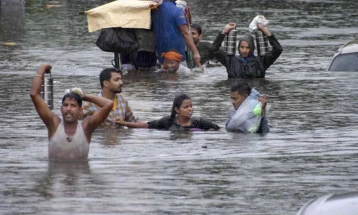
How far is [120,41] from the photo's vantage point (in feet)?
73.4

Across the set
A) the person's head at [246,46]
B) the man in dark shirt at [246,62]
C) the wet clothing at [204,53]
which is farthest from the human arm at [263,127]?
the wet clothing at [204,53]

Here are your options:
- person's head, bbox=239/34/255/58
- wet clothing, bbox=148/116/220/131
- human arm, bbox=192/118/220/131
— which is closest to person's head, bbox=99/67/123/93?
wet clothing, bbox=148/116/220/131

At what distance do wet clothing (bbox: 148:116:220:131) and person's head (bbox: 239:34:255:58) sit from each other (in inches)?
187

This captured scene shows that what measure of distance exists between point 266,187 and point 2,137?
4158 mm

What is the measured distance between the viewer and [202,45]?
78.8 feet

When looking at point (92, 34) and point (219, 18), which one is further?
point (219, 18)

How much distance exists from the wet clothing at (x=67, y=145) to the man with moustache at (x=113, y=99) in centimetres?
200

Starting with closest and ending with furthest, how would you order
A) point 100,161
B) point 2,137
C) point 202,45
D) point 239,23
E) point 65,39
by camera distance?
point 100,161
point 2,137
point 202,45
point 65,39
point 239,23

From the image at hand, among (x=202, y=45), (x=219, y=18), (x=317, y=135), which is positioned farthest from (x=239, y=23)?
(x=317, y=135)

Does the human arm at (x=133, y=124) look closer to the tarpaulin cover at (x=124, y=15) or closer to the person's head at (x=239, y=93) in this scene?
the person's head at (x=239, y=93)

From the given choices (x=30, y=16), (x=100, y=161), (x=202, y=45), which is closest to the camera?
(x=100, y=161)

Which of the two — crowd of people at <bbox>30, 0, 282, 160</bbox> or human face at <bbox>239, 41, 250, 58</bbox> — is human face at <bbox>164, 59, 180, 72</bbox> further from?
human face at <bbox>239, 41, 250, 58</bbox>

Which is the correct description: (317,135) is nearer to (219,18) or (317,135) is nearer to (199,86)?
(199,86)

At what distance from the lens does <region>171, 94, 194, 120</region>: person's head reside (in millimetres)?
15766
